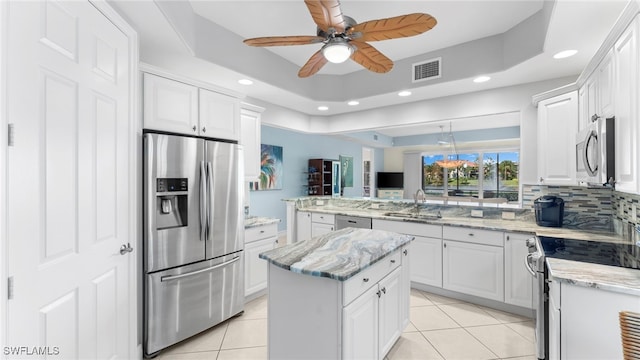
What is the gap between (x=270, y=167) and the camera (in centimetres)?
624

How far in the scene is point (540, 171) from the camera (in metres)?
3.00

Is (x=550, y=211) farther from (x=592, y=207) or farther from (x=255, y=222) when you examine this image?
(x=255, y=222)

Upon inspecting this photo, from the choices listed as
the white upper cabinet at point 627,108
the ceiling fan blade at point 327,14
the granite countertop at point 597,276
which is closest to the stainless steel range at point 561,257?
the granite countertop at point 597,276

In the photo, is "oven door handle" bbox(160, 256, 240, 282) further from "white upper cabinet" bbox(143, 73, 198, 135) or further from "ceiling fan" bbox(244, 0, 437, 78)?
"ceiling fan" bbox(244, 0, 437, 78)

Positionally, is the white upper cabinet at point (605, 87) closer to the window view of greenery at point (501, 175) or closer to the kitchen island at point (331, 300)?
the kitchen island at point (331, 300)

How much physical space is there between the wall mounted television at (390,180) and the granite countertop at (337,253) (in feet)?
24.9

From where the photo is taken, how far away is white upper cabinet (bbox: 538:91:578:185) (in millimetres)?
2705

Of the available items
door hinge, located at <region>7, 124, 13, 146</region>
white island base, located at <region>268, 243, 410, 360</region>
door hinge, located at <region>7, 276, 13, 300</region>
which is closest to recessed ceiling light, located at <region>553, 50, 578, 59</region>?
white island base, located at <region>268, 243, 410, 360</region>

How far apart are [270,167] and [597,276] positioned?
540cm

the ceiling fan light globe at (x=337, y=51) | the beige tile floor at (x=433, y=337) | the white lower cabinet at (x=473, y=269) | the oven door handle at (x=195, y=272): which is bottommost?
the beige tile floor at (x=433, y=337)

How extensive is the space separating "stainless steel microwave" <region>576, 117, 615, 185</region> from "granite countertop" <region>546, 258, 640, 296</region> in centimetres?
55

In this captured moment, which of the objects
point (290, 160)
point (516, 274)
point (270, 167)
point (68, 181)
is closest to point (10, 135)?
point (68, 181)

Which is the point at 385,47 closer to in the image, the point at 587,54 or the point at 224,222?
the point at 587,54

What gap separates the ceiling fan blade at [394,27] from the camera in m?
1.71
